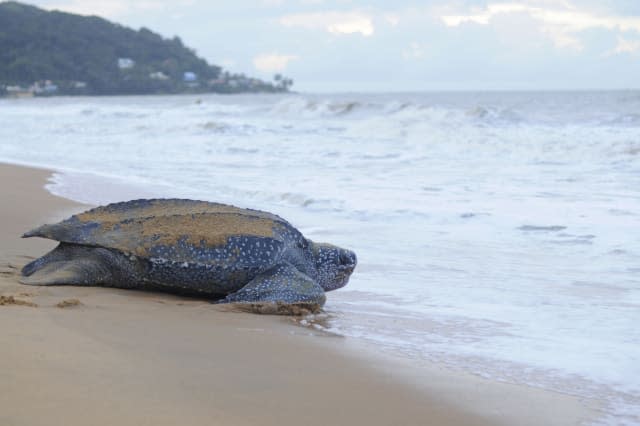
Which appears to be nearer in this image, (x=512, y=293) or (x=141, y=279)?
(x=141, y=279)

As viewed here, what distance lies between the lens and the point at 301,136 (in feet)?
48.6

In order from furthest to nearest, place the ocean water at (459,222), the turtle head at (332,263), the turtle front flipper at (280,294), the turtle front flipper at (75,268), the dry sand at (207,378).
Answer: the turtle head at (332,263)
the turtle front flipper at (75,268)
the turtle front flipper at (280,294)
the ocean water at (459,222)
the dry sand at (207,378)

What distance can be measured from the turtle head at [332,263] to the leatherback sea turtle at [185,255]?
0.38 feet

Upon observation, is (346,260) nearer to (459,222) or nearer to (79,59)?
(459,222)

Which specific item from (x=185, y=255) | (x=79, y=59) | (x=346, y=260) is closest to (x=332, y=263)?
(x=346, y=260)

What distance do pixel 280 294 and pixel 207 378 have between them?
1.09 meters

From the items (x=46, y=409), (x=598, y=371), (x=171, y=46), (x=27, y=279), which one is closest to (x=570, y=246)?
(x=598, y=371)

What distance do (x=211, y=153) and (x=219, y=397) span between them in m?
9.74

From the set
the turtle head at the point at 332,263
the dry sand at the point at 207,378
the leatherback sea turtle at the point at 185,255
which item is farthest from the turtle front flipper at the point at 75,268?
the turtle head at the point at 332,263

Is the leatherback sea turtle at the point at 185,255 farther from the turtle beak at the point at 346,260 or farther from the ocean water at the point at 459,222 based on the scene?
the ocean water at the point at 459,222

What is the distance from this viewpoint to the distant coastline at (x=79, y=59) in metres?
70.5

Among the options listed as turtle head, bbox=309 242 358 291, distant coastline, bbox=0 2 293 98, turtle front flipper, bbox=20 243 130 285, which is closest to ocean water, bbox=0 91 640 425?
turtle head, bbox=309 242 358 291

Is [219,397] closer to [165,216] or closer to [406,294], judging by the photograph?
[165,216]

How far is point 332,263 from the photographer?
3.56 m
